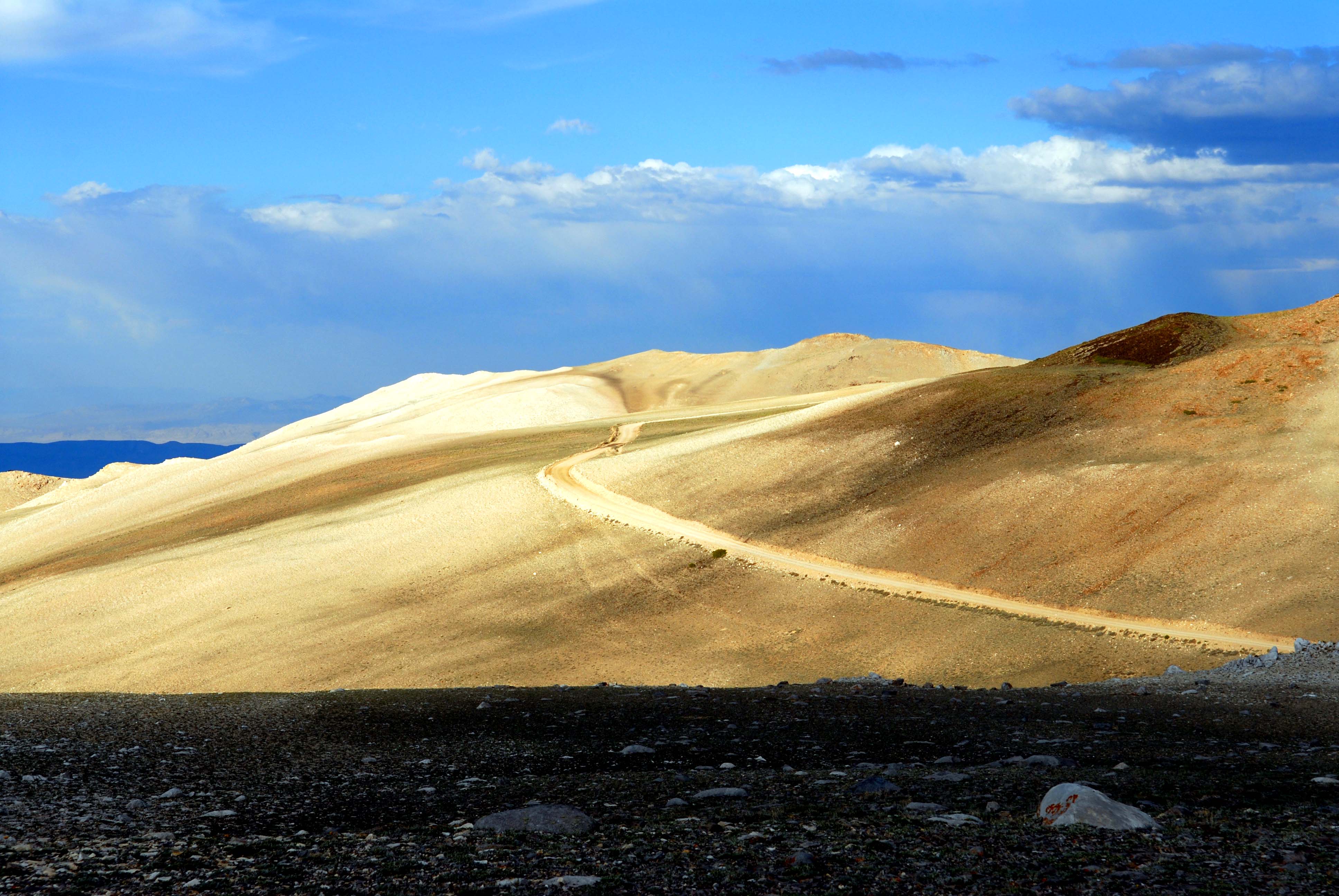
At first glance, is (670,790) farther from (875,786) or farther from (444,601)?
(444,601)

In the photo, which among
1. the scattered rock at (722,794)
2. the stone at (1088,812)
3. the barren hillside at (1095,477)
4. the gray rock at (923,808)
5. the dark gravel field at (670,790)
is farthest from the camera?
the barren hillside at (1095,477)

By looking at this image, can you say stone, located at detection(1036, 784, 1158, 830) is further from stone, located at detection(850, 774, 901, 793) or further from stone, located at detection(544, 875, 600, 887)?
stone, located at detection(544, 875, 600, 887)

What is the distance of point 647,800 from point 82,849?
13.7ft

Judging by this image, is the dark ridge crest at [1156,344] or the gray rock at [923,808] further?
the dark ridge crest at [1156,344]

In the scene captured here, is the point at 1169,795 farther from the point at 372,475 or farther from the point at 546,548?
the point at 372,475

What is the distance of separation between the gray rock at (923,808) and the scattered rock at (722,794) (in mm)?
1433

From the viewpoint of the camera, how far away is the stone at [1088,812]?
Result: 700 centimetres

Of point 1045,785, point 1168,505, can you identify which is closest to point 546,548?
point 1168,505

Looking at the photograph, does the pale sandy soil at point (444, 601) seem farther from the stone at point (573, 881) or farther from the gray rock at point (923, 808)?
the stone at point (573, 881)

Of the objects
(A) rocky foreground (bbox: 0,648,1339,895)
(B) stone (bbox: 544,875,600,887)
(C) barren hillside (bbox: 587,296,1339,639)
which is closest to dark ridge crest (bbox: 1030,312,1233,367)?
(C) barren hillside (bbox: 587,296,1339,639)

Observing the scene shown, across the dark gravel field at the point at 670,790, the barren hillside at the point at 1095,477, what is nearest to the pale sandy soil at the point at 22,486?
the barren hillside at the point at 1095,477

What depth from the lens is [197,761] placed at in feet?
33.8

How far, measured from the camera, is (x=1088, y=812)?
7.11 m

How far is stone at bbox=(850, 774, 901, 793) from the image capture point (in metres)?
8.60
